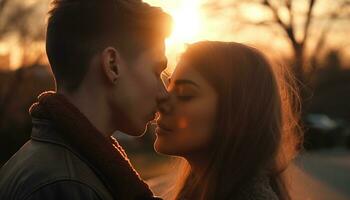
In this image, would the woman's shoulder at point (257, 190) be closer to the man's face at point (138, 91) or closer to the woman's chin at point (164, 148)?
the woman's chin at point (164, 148)

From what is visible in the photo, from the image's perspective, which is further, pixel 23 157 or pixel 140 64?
pixel 140 64

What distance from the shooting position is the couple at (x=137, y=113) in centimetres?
221

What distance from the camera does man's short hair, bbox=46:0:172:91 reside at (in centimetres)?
242

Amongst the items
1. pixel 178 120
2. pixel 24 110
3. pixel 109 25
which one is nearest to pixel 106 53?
pixel 109 25

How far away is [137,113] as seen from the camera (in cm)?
259

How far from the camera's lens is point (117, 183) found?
226 cm

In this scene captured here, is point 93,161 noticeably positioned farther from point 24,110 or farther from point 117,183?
point 24,110

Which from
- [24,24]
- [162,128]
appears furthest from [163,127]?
[24,24]

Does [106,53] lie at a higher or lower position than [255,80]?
higher

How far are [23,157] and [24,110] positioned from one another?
72.8ft

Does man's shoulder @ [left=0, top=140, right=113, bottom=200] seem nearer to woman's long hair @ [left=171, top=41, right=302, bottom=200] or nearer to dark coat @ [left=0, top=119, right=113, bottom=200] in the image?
dark coat @ [left=0, top=119, right=113, bottom=200]

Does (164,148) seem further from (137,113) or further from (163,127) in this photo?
(137,113)

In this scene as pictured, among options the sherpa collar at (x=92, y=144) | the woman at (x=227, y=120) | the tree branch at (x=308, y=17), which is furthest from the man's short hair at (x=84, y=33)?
the tree branch at (x=308, y=17)

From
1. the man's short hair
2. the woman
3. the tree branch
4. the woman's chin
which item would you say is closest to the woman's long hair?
the woman
